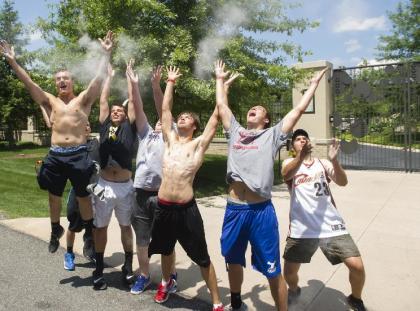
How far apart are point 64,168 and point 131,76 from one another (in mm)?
1170

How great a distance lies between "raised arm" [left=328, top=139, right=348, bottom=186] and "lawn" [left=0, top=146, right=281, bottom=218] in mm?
5986

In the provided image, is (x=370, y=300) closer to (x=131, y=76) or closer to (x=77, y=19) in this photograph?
(x=131, y=76)

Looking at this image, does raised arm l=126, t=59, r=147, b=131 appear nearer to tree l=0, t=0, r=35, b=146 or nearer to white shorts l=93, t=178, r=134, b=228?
white shorts l=93, t=178, r=134, b=228

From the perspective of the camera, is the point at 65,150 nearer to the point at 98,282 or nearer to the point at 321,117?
the point at 98,282

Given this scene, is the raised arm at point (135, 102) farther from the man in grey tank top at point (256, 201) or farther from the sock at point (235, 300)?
the sock at point (235, 300)

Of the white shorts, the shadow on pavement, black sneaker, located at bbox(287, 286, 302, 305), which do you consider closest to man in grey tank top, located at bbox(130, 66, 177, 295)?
the white shorts

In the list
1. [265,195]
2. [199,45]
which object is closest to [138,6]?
[199,45]

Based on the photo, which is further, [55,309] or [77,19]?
[77,19]

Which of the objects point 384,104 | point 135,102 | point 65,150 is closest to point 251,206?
point 135,102

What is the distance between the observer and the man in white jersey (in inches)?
133

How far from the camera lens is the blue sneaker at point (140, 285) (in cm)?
416

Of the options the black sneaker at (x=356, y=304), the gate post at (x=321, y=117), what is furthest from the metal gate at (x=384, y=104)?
the black sneaker at (x=356, y=304)

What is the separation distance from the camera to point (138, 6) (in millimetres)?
9031

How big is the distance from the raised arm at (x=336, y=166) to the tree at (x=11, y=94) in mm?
24582
